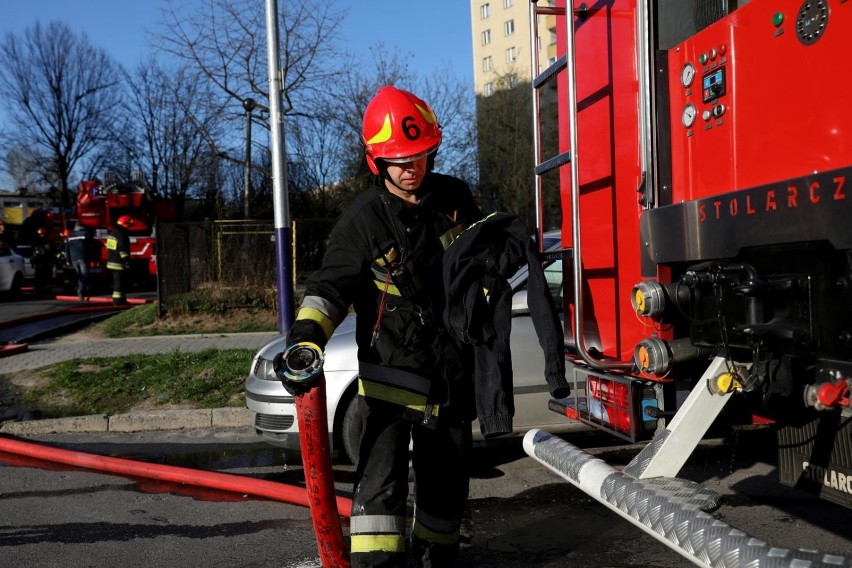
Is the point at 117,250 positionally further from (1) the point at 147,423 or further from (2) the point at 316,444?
(2) the point at 316,444

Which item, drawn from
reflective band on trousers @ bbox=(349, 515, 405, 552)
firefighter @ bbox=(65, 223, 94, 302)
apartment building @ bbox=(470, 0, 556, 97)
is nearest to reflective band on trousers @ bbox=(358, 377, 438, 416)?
reflective band on trousers @ bbox=(349, 515, 405, 552)

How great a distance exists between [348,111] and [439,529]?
16.0 meters

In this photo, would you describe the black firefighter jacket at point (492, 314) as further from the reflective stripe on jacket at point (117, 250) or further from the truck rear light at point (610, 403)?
the reflective stripe on jacket at point (117, 250)

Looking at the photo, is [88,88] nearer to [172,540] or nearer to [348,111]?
[348,111]

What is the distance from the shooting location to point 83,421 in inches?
279

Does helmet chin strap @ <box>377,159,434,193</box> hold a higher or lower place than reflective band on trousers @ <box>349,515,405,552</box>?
higher

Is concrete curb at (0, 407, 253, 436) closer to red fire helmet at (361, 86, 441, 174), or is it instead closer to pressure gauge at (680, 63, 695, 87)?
red fire helmet at (361, 86, 441, 174)

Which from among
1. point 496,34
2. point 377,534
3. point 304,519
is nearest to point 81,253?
point 304,519

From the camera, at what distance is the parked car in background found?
19203 millimetres

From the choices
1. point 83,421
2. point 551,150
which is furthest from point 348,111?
point 83,421

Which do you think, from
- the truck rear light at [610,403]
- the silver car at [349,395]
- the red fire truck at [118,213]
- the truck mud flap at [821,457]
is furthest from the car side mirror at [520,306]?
the red fire truck at [118,213]

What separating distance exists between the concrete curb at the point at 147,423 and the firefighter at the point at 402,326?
4.25 m

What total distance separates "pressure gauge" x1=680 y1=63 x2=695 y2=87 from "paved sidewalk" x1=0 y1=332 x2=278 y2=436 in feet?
16.6

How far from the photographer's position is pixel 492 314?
9.86 ft
